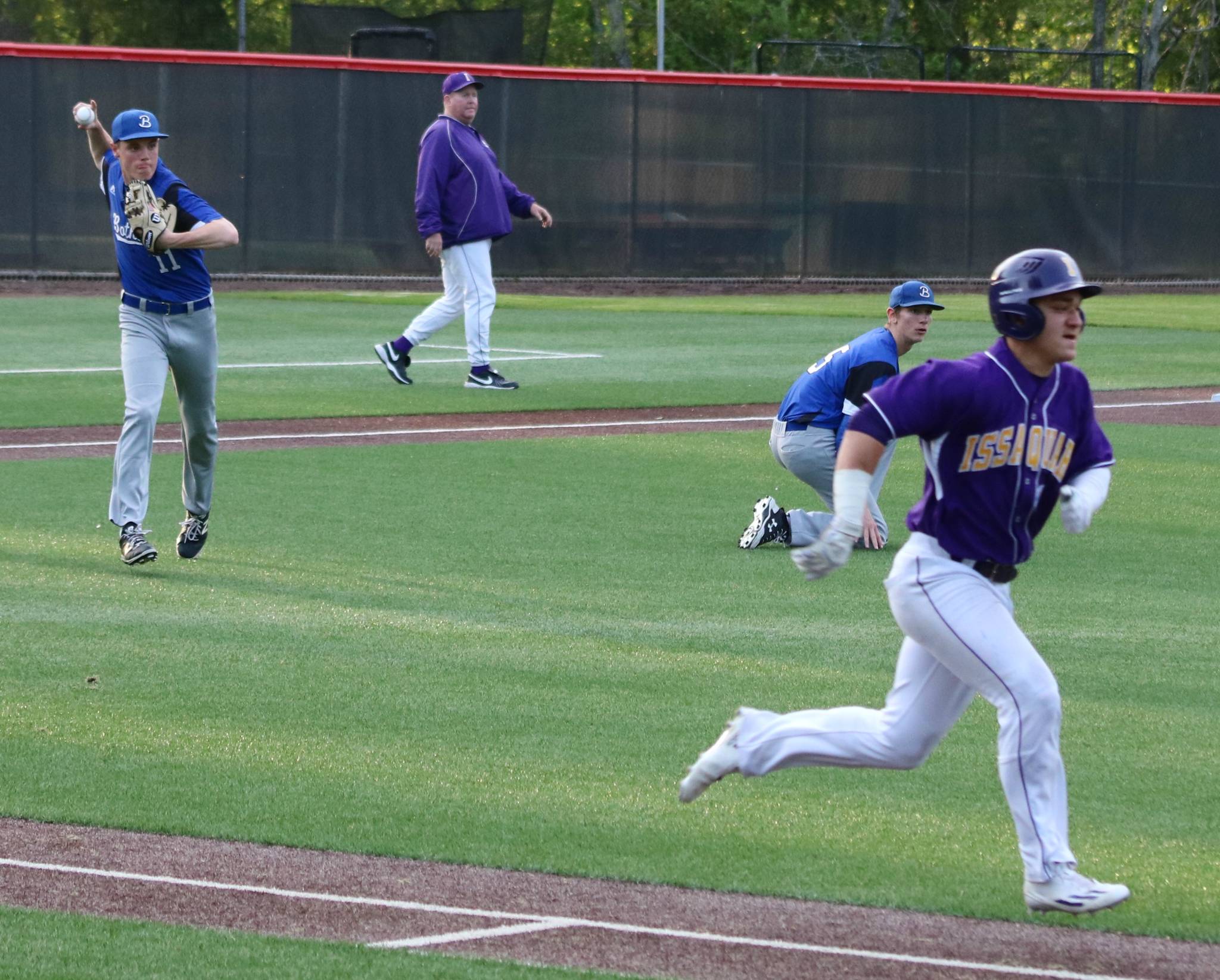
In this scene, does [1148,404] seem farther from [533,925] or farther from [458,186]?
[533,925]

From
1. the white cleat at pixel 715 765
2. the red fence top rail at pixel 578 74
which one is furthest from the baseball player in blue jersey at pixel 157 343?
the red fence top rail at pixel 578 74

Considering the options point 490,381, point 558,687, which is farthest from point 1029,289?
point 490,381

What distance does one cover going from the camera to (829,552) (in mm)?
4723

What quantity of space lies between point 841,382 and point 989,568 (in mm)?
4909

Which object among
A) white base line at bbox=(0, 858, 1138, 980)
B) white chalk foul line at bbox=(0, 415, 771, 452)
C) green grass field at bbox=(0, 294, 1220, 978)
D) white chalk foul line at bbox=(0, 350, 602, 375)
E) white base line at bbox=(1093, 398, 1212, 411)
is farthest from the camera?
white chalk foul line at bbox=(0, 350, 602, 375)

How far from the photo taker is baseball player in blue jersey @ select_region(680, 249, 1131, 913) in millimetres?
4656

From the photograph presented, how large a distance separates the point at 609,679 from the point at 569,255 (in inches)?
873

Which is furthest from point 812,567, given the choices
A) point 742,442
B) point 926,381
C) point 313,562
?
point 742,442

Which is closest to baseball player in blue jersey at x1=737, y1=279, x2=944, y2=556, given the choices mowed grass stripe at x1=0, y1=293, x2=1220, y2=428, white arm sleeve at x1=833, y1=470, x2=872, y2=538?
white arm sleeve at x1=833, y1=470, x2=872, y2=538

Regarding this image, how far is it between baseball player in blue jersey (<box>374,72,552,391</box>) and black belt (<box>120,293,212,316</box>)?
6.37 m

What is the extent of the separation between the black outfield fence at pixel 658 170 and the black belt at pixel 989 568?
23.2m

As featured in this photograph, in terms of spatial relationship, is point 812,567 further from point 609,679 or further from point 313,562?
point 313,562

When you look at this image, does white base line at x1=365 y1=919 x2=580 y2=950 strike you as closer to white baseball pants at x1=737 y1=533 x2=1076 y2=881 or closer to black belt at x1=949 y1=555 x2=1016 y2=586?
white baseball pants at x1=737 y1=533 x2=1076 y2=881

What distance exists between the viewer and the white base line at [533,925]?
14.4 ft
